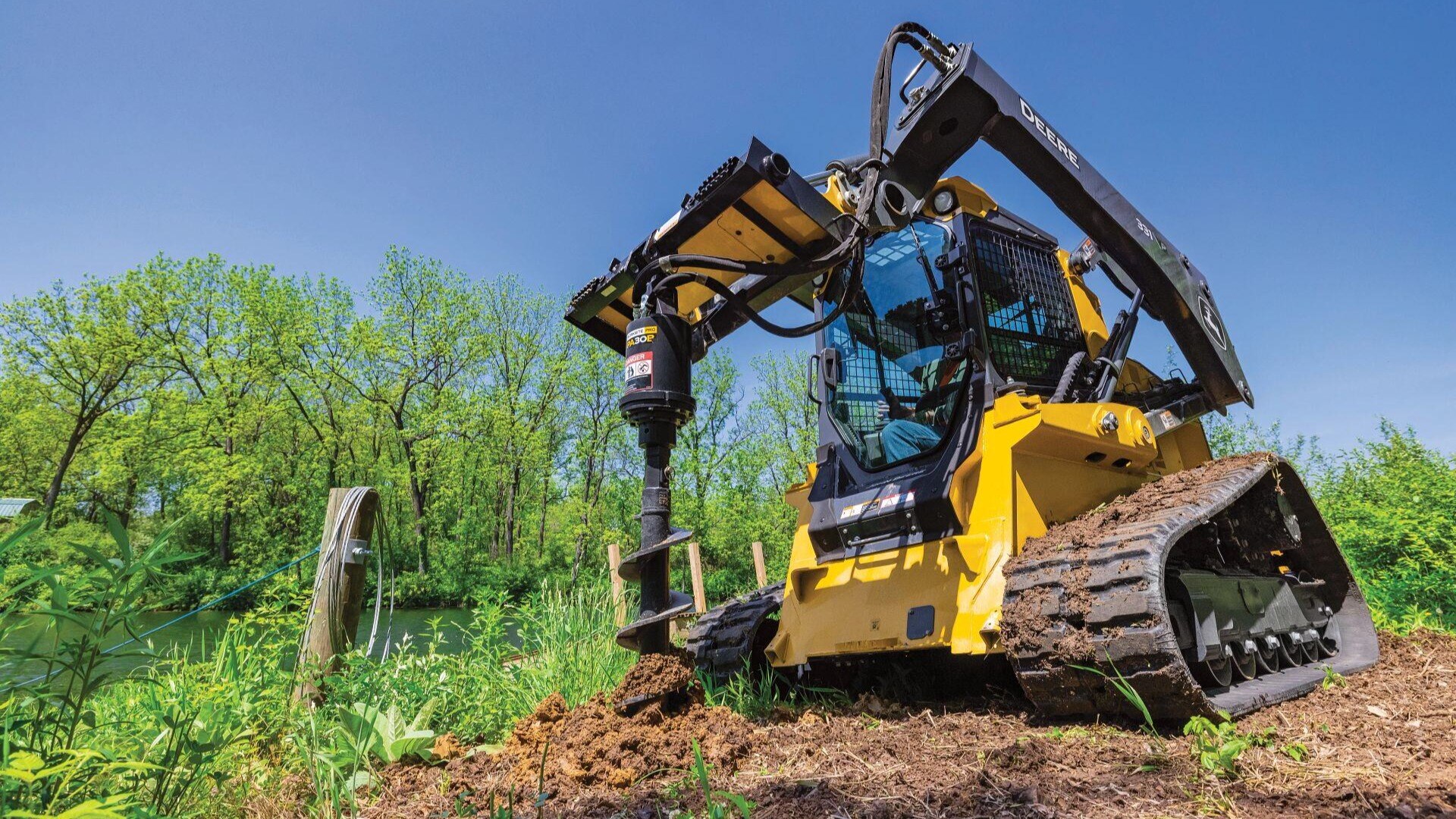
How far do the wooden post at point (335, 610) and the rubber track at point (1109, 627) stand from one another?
289cm

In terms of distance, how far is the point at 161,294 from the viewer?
2478 cm

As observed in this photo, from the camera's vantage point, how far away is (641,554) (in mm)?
3404

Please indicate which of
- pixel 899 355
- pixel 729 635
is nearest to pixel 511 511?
pixel 729 635

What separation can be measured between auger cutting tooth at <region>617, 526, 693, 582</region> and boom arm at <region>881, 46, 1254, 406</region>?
76.0 inches

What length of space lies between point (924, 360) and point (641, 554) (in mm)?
1966

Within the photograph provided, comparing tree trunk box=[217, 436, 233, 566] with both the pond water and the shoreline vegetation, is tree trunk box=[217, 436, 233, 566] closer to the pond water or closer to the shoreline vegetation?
the shoreline vegetation

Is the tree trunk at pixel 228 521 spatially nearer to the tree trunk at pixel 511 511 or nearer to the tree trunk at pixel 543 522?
the tree trunk at pixel 511 511

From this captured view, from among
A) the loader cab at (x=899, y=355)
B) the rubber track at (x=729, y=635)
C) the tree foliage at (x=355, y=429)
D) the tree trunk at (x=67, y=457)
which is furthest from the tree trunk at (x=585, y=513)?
the loader cab at (x=899, y=355)

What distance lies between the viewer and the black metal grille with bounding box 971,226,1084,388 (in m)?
4.13

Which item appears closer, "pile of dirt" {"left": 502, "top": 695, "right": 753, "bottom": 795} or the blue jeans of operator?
"pile of dirt" {"left": 502, "top": 695, "right": 753, "bottom": 795}

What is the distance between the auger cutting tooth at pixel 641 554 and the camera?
335 cm

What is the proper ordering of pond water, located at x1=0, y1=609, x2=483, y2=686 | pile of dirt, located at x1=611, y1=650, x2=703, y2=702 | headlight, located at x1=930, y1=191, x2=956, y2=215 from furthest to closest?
headlight, located at x1=930, y1=191, x2=956, y2=215, pile of dirt, located at x1=611, y1=650, x2=703, y2=702, pond water, located at x1=0, y1=609, x2=483, y2=686

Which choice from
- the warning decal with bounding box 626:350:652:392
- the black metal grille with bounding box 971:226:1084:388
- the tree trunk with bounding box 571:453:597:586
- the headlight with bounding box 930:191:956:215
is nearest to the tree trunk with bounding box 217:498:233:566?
the tree trunk with bounding box 571:453:597:586

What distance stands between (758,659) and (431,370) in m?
26.5
